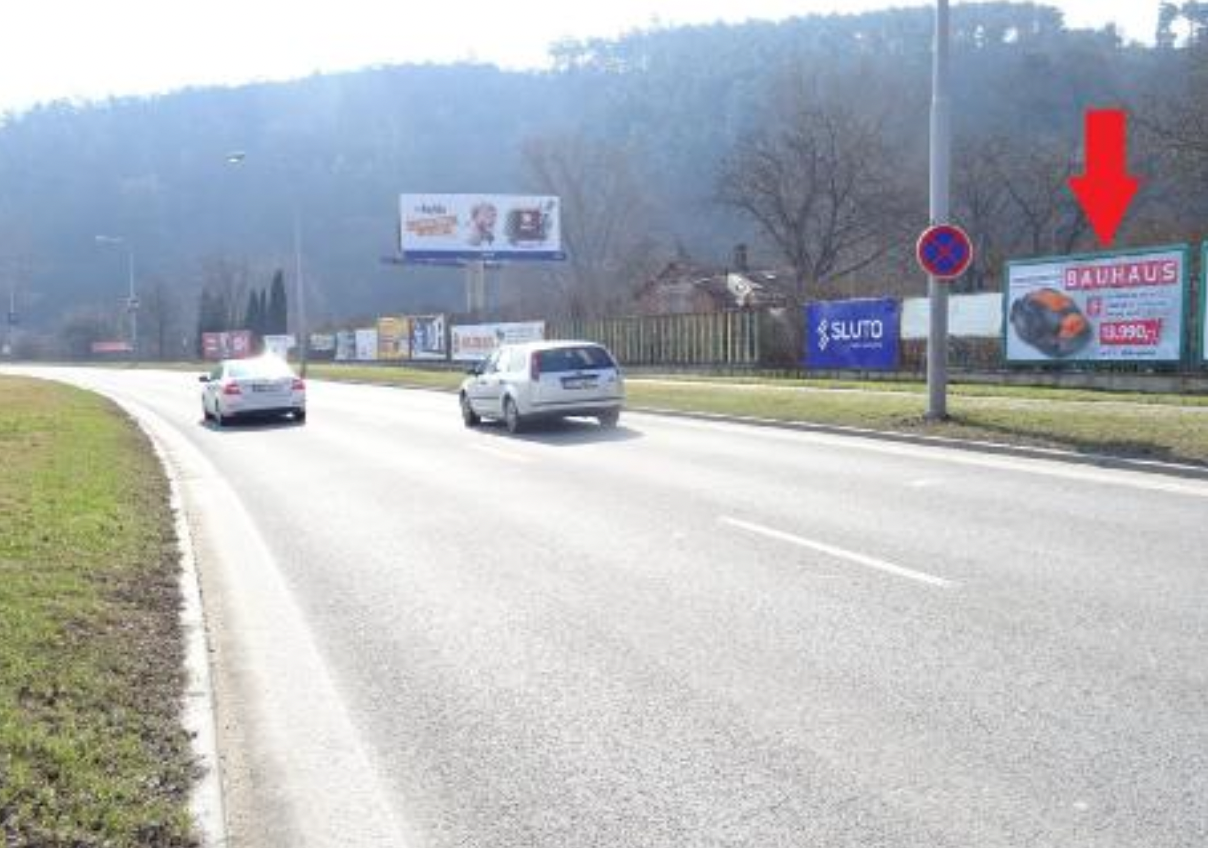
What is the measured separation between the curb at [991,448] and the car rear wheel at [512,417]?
3.53m

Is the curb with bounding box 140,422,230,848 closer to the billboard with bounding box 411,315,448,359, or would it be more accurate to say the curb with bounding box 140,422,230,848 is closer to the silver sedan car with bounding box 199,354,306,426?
the silver sedan car with bounding box 199,354,306,426

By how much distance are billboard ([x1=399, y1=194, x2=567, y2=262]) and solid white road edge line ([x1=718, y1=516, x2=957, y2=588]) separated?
2324 inches

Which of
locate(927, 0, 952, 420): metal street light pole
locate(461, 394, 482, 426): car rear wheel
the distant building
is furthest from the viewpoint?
the distant building

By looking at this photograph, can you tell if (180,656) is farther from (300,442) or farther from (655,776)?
(300,442)

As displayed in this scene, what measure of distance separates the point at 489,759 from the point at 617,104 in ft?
418

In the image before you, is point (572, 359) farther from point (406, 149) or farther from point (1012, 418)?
point (406, 149)

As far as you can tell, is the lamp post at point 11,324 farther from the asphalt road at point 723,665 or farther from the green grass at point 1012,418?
the asphalt road at point 723,665

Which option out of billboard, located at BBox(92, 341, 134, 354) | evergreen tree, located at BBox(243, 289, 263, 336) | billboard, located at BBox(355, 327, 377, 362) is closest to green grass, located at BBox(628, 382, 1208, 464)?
billboard, located at BBox(355, 327, 377, 362)

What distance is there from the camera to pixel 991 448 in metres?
15.2

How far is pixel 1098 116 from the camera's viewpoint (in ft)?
77.2

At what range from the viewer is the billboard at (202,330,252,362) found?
92312 mm

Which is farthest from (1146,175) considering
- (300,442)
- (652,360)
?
(300,442)

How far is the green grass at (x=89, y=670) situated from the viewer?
13.8ft

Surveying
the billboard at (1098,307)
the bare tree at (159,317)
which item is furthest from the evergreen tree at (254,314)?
the billboard at (1098,307)
